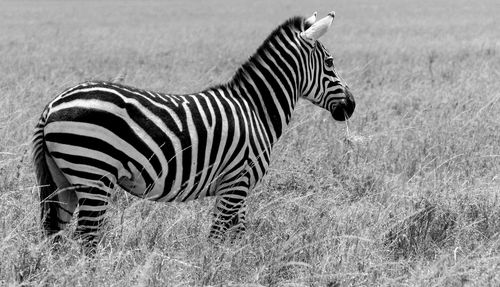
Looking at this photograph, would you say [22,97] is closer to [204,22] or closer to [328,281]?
[328,281]

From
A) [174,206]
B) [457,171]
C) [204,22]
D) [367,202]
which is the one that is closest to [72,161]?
[174,206]

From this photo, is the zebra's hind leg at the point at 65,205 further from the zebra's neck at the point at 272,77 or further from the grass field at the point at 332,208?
the zebra's neck at the point at 272,77

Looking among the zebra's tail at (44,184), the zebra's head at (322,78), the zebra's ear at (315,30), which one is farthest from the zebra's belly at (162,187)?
the zebra's ear at (315,30)

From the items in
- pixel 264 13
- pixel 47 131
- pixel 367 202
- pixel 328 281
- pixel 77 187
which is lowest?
pixel 264 13

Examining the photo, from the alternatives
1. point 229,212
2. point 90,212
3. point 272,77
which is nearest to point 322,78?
point 272,77

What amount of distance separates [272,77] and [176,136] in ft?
3.64

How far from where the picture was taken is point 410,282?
4.19 m

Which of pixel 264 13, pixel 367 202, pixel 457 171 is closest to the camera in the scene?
pixel 367 202

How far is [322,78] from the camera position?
18.0ft

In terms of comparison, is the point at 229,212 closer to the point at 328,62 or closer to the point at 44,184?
the point at 44,184

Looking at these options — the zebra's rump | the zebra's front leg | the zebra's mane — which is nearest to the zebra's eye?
the zebra's mane

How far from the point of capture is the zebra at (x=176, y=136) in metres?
4.10

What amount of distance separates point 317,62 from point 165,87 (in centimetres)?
615

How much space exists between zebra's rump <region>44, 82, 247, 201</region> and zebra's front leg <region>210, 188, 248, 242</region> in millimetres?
142
